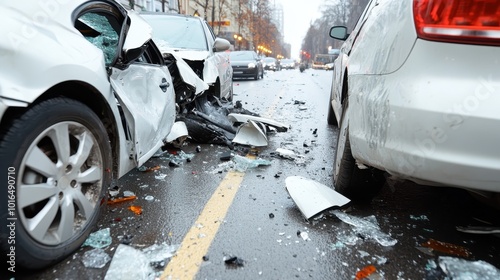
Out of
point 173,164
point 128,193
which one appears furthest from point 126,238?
point 173,164

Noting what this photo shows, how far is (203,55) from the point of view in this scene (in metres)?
5.75

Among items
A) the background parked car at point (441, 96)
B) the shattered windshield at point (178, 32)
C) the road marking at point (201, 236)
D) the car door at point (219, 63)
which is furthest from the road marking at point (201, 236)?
the shattered windshield at point (178, 32)

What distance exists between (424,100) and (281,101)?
8357 mm

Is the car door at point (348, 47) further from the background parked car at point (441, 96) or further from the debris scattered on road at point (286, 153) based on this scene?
the background parked car at point (441, 96)

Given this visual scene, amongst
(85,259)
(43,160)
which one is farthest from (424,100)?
(85,259)

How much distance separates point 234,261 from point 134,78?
Result: 148cm

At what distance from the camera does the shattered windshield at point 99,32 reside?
2.79 metres

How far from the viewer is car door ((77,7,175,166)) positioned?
8.26 ft

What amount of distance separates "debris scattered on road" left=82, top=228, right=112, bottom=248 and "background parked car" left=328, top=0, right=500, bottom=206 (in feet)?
5.49

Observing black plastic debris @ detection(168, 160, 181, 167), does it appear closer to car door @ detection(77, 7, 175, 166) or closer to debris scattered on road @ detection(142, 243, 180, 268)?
car door @ detection(77, 7, 175, 166)

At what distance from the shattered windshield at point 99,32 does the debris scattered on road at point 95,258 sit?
1.37m

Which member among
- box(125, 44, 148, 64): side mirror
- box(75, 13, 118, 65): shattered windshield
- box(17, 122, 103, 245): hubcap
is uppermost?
box(75, 13, 118, 65): shattered windshield

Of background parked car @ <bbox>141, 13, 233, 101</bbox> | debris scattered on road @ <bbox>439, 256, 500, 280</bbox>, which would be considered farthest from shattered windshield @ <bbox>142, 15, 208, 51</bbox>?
debris scattered on road @ <bbox>439, 256, 500, 280</bbox>

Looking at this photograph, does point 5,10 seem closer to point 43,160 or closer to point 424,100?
point 43,160
